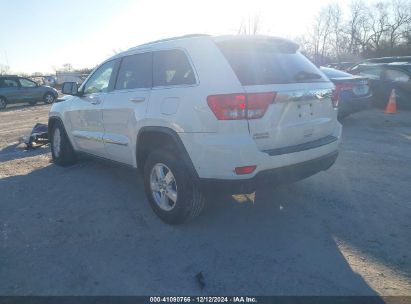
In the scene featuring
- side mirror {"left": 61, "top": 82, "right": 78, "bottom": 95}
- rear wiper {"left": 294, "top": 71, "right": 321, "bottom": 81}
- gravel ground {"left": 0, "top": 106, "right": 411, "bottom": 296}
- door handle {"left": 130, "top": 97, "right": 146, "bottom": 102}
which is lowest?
gravel ground {"left": 0, "top": 106, "right": 411, "bottom": 296}

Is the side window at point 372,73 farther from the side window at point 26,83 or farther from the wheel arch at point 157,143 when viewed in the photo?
the side window at point 26,83

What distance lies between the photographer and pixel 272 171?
9.88ft

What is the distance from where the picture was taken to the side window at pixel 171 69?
10.8 feet

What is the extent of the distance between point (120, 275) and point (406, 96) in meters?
11.1

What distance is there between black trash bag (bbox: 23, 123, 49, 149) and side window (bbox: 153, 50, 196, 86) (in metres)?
5.01

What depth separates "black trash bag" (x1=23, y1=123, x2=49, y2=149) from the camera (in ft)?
25.5

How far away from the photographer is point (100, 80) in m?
4.84

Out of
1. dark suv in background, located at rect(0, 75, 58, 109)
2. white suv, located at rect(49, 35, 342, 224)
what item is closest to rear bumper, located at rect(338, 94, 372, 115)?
white suv, located at rect(49, 35, 342, 224)

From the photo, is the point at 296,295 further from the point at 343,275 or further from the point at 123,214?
the point at 123,214

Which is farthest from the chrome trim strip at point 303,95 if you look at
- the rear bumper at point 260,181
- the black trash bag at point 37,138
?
the black trash bag at point 37,138

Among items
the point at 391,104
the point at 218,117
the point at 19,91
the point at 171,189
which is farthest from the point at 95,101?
the point at 19,91

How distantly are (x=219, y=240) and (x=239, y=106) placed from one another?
131cm

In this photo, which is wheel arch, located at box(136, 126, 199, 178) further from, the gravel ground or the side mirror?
the side mirror

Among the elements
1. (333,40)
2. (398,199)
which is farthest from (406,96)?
(333,40)
